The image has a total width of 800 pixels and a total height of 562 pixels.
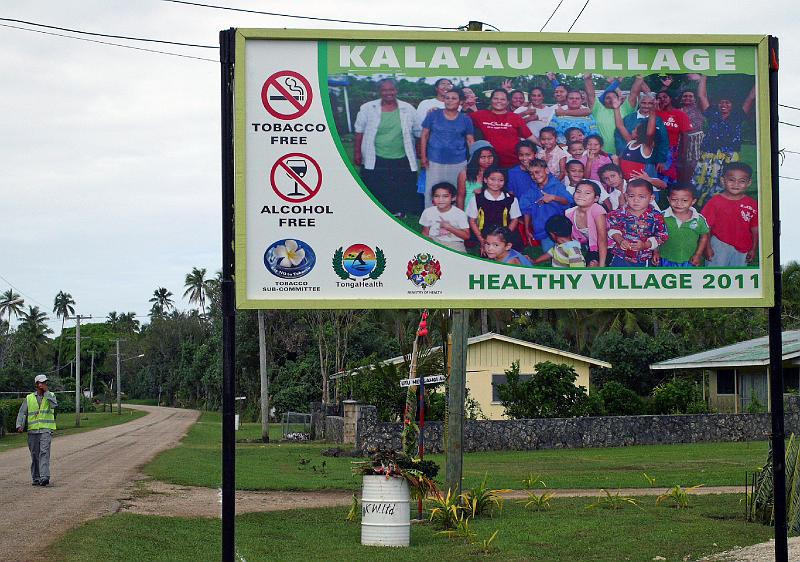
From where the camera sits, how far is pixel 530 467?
24.6 m

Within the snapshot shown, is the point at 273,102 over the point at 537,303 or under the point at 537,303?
over

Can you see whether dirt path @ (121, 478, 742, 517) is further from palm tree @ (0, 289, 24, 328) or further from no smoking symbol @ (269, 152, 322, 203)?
palm tree @ (0, 289, 24, 328)

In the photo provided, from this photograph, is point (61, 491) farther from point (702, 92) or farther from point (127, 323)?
point (127, 323)

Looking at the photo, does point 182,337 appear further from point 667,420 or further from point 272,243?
point 272,243

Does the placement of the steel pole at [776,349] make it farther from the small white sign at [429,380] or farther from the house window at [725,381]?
the house window at [725,381]

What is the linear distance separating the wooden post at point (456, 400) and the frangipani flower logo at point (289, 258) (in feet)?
23.0

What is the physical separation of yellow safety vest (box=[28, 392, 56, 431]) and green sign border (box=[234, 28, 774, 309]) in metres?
10.7

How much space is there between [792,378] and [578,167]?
1298 inches

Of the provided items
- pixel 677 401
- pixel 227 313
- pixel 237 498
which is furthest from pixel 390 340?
pixel 227 313

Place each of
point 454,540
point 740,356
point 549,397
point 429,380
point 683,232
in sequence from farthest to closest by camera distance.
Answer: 1. point 740,356
2. point 549,397
3. point 429,380
4. point 454,540
5. point 683,232

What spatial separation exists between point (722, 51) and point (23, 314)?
382 ft

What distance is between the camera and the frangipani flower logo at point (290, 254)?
8.40 metres

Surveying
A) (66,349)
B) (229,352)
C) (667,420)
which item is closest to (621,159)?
(229,352)

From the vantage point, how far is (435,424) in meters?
29.7
